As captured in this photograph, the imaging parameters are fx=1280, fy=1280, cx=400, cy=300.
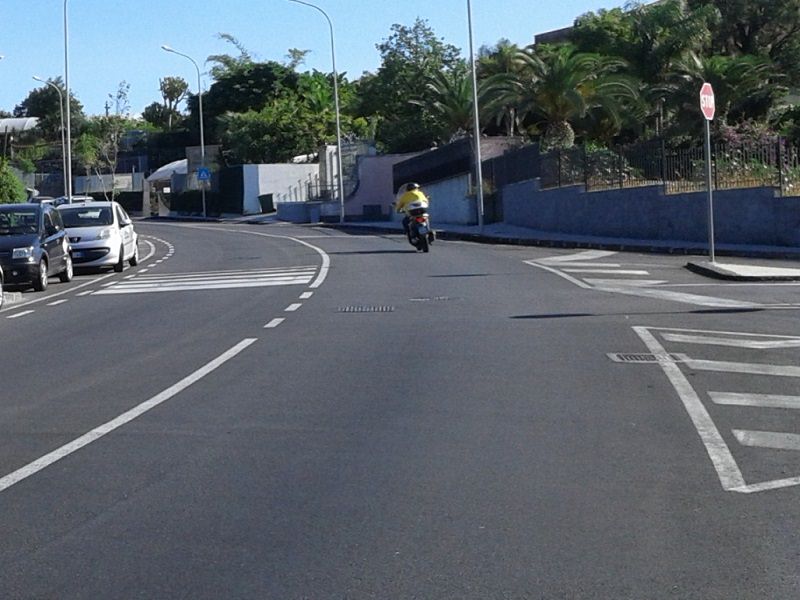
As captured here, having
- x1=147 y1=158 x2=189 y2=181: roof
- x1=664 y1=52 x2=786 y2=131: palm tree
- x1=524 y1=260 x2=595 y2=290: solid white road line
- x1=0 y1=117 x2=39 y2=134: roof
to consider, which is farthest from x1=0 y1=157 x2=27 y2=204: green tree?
x1=0 y1=117 x2=39 y2=134: roof

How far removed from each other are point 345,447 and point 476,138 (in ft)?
108

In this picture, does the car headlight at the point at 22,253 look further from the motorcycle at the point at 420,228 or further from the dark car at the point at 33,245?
the motorcycle at the point at 420,228

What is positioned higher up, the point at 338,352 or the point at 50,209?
the point at 50,209

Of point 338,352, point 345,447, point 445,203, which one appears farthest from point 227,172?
point 345,447

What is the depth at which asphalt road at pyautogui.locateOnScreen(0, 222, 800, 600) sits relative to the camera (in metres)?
6.01

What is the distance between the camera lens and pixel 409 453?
8562mm

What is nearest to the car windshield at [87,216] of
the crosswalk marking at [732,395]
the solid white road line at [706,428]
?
the crosswalk marking at [732,395]

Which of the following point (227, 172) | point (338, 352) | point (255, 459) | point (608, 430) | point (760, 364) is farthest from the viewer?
point (227, 172)

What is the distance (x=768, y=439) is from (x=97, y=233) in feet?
73.3

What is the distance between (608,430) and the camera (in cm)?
928

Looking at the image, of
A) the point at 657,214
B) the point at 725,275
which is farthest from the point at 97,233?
the point at 725,275

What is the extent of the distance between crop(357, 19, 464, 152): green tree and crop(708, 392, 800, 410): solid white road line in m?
57.9

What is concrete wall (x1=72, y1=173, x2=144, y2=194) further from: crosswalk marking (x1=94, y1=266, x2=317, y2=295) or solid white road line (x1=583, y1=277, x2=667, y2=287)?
solid white road line (x1=583, y1=277, x2=667, y2=287)

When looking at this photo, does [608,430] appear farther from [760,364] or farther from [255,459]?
[760,364]
